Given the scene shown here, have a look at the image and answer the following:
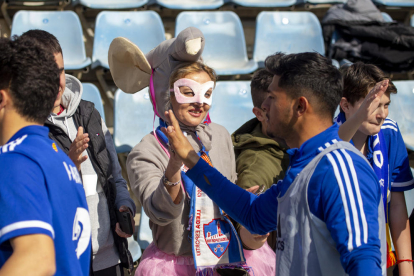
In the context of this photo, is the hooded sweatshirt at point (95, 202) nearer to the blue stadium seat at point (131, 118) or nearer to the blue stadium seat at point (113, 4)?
the blue stadium seat at point (131, 118)

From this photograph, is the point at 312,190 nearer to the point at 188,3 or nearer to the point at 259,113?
the point at 259,113

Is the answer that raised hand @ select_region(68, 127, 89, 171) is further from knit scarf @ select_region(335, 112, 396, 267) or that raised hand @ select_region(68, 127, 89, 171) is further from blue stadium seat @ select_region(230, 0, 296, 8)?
blue stadium seat @ select_region(230, 0, 296, 8)

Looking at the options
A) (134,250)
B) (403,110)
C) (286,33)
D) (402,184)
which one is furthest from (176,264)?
(286,33)

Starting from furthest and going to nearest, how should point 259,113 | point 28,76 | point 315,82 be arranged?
point 259,113 < point 315,82 < point 28,76

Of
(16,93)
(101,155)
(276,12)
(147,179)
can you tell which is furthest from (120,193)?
(276,12)

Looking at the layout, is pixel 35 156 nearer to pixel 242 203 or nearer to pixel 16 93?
pixel 16 93

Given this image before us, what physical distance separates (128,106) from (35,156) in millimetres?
2427

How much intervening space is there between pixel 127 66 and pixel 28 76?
93cm

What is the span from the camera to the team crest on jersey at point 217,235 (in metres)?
1.72

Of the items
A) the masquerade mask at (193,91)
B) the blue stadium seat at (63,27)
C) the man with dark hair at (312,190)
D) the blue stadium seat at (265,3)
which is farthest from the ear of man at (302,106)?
the blue stadium seat at (265,3)

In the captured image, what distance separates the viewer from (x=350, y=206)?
1133 mm

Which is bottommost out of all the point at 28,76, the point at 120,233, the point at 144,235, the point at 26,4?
the point at 144,235

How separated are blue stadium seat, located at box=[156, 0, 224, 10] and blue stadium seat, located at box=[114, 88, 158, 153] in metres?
1.27

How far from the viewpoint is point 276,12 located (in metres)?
4.32
